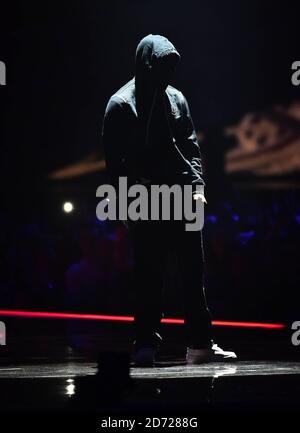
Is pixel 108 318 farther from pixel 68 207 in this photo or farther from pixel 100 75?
pixel 100 75

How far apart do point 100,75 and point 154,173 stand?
1192 cm

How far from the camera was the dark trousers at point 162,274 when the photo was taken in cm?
554

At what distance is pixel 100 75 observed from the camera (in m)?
17.1

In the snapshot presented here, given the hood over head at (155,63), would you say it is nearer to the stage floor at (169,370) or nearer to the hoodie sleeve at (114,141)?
the hoodie sleeve at (114,141)

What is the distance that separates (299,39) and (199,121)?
2.44 meters

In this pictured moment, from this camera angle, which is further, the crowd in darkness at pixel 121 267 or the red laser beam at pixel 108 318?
the crowd in darkness at pixel 121 267

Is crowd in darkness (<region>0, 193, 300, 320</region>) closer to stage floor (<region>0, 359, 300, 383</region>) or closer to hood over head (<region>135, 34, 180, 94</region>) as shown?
stage floor (<region>0, 359, 300, 383</region>)

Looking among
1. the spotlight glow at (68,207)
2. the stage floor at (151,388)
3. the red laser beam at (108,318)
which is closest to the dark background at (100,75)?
the spotlight glow at (68,207)

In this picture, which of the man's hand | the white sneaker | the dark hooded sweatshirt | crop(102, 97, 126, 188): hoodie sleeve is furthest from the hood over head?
the white sneaker

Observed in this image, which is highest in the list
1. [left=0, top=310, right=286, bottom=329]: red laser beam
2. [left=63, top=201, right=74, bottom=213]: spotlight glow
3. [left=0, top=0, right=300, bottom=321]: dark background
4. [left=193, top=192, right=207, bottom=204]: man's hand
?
[left=0, top=0, right=300, bottom=321]: dark background

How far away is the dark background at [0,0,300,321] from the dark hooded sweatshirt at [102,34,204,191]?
10.0m

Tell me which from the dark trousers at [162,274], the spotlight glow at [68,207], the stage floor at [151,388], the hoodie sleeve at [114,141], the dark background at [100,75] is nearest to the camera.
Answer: the stage floor at [151,388]

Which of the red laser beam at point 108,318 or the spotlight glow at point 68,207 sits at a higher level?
the spotlight glow at point 68,207

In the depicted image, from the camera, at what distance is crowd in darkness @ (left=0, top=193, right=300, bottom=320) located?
400 inches
